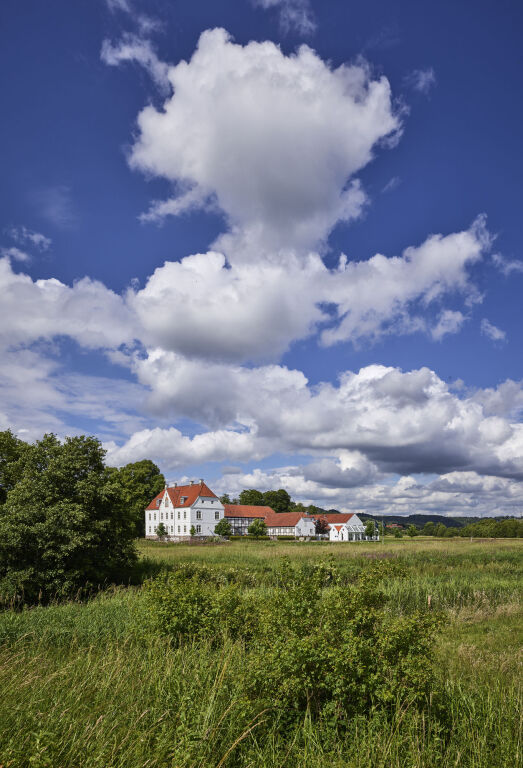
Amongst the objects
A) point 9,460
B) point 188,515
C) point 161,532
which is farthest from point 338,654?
point 188,515

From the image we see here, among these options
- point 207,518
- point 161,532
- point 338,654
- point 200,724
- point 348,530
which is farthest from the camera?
point 348,530

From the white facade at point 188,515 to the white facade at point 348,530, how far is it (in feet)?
117

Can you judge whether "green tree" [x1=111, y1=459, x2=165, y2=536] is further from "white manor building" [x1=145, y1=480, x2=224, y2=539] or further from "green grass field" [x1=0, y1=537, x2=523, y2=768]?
"green grass field" [x1=0, y1=537, x2=523, y2=768]

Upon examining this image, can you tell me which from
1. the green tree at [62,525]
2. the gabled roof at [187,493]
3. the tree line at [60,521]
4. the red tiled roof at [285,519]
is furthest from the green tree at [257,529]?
the green tree at [62,525]

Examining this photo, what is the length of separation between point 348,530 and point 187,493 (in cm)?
4291

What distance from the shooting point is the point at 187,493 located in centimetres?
7750

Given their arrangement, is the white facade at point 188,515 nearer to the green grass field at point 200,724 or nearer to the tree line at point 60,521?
the tree line at point 60,521

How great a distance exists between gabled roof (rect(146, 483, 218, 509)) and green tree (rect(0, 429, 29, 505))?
55729 mm

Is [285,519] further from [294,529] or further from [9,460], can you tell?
[9,460]

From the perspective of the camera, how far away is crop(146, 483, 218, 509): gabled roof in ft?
246

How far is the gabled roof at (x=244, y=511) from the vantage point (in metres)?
87.2

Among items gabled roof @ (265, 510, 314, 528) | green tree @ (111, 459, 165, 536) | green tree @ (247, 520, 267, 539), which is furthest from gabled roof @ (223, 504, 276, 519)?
green tree @ (111, 459, 165, 536)

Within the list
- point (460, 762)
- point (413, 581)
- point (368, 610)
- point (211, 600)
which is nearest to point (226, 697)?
point (368, 610)

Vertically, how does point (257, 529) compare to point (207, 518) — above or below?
below
